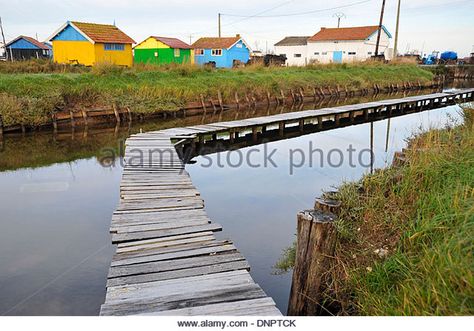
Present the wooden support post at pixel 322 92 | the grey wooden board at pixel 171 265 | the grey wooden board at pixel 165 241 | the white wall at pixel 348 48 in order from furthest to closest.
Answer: the white wall at pixel 348 48 → the wooden support post at pixel 322 92 → the grey wooden board at pixel 165 241 → the grey wooden board at pixel 171 265

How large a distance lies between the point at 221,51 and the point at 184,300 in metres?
37.2

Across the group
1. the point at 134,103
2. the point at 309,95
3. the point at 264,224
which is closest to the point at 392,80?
the point at 309,95

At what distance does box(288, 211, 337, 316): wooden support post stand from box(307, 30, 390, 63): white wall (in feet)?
135

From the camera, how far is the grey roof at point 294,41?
160 ft

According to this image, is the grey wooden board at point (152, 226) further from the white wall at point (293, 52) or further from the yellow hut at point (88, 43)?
the white wall at point (293, 52)

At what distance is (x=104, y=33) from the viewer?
92.4 feet

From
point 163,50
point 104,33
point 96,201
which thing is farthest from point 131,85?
point 163,50

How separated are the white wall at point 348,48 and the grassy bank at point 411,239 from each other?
40.1 m

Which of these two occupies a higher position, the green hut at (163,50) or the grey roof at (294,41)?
the grey roof at (294,41)

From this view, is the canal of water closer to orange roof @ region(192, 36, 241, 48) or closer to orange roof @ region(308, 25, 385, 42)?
orange roof @ region(192, 36, 241, 48)

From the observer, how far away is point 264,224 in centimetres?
633

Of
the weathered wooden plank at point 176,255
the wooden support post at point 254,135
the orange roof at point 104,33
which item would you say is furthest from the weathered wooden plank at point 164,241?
the orange roof at point 104,33

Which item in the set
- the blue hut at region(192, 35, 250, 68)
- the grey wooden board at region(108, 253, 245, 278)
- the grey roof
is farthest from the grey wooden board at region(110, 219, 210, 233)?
the grey roof

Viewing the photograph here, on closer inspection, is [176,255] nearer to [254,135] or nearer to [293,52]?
[254,135]
